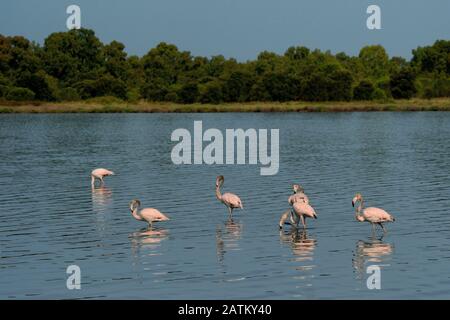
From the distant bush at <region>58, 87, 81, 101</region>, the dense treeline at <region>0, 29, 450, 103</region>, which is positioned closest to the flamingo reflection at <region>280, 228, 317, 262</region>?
the dense treeline at <region>0, 29, 450, 103</region>

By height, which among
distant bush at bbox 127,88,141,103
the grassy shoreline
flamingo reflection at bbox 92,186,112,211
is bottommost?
flamingo reflection at bbox 92,186,112,211

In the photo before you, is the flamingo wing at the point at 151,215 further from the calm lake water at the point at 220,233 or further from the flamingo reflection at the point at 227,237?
the flamingo reflection at the point at 227,237

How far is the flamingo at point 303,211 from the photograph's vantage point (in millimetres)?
21609

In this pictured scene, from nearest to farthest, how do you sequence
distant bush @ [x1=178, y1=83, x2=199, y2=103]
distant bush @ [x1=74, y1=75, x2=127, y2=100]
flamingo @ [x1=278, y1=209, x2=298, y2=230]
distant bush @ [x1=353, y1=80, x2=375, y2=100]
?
flamingo @ [x1=278, y1=209, x2=298, y2=230], distant bush @ [x1=353, y1=80, x2=375, y2=100], distant bush @ [x1=178, y1=83, x2=199, y2=103], distant bush @ [x1=74, y1=75, x2=127, y2=100]

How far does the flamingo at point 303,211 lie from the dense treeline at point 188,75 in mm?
102570

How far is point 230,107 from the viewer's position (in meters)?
114

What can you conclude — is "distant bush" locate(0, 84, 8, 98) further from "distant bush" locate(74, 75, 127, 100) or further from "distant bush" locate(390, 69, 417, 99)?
"distant bush" locate(390, 69, 417, 99)

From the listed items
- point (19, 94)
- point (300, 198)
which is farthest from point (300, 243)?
point (19, 94)

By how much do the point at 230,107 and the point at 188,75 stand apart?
30366mm

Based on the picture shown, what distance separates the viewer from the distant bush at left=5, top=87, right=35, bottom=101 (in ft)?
400

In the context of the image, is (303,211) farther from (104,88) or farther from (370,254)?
(104,88)

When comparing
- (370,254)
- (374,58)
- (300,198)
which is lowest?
(370,254)

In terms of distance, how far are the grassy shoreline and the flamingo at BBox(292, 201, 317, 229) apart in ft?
294

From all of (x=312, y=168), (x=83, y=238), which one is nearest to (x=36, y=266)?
(x=83, y=238)
